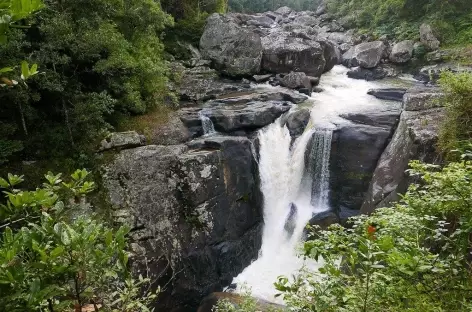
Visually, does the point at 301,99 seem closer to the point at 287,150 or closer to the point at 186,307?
the point at 287,150

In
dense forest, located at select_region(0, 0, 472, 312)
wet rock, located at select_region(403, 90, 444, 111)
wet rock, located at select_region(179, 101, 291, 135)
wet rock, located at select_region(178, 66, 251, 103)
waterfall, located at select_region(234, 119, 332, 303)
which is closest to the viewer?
dense forest, located at select_region(0, 0, 472, 312)

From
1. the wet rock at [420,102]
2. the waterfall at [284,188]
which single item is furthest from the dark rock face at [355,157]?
the wet rock at [420,102]

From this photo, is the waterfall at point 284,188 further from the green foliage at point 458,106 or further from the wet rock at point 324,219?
the green foliage at point 458,106

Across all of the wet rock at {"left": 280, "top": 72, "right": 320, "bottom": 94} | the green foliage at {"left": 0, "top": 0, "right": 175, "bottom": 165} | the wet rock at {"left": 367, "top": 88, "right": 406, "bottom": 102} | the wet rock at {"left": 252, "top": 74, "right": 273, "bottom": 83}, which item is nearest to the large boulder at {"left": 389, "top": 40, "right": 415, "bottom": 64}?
the wet rock at {"left": 367, "top": 88, "right": 406, "bottom": 102}

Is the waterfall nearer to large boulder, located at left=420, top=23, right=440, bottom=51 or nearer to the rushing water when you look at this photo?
the rushing water

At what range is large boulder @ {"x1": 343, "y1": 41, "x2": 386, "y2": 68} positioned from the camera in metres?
21.6

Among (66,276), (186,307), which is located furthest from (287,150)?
(66,276)

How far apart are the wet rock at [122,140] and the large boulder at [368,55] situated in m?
16.9

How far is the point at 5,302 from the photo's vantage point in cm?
160

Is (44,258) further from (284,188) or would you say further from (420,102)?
(420,102)

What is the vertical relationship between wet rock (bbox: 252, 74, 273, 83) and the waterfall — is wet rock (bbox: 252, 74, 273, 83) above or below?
above

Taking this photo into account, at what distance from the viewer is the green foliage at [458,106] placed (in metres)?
7.51

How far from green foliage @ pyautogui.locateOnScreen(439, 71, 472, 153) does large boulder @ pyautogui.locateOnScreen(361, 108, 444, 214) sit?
3.22 feet

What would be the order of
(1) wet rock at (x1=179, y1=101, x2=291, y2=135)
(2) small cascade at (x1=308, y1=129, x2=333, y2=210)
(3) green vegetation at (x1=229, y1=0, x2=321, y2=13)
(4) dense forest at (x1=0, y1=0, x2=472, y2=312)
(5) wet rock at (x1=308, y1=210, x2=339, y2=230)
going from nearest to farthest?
(4) dense forest at (x1=0, y1=0, x2=472, y2=312)
(5) wet rock at (x1=308, y1=210, x2=339, y2=230)
(2) small cascade at (x1=308, y1=129, x2=333, y2=210)
(1) wet rock at (x1=179, y1=101, x2=291, y2=135)
(3) green vegetation at (x1=229, y1=0, x2=321, y2=13)
